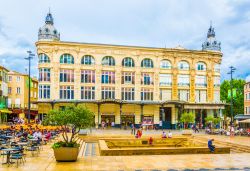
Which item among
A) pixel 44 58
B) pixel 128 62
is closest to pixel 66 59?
pixel 44 58

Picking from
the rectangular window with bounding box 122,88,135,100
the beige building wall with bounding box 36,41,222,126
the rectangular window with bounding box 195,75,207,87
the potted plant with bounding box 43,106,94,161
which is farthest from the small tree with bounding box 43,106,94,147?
the rectangular window with bounding box 195,75,207,87

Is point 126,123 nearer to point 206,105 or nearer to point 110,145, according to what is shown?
point 206,105

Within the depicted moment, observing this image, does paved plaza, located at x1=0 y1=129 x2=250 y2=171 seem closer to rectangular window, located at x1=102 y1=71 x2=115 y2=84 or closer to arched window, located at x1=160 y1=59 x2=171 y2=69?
rectangular window, located at x1=102 y1=71 x2=115 y2=84

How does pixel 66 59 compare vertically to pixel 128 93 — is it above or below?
above

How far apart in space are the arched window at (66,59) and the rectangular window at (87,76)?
2.65 m

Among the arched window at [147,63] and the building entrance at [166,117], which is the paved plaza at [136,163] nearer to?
the building entrance at [166,117]

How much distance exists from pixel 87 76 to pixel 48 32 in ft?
32.9

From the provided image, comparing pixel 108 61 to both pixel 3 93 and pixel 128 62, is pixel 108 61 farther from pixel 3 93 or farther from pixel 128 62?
pixel 3 93

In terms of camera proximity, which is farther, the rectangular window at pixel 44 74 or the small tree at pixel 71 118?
the rectangular window at pixel 44 74

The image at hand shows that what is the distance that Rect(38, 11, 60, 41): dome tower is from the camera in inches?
2254

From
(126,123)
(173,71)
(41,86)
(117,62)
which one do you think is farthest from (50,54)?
(173,71)

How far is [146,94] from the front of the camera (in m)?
60.0

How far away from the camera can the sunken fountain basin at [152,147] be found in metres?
22.2

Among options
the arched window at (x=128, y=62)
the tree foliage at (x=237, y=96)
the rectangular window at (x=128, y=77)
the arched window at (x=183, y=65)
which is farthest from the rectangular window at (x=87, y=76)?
the tree foliage at (x=237, y=96)
